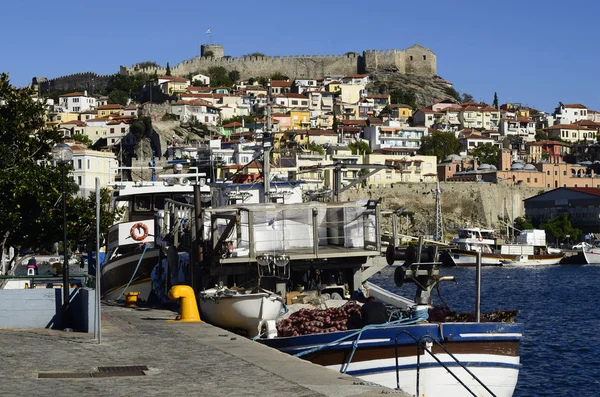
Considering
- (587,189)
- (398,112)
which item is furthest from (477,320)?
(398,112)

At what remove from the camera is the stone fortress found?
522 feet

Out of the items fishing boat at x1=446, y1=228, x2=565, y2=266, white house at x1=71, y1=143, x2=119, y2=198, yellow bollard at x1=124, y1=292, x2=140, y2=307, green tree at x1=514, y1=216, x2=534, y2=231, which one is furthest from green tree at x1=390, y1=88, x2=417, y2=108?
yellow bollard at x1=124, y1=292, x2=140, y2=307

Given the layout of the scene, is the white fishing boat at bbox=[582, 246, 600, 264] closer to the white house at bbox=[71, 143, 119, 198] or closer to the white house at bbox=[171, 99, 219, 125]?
the white house at bbox=[71, 143, 119, 198]

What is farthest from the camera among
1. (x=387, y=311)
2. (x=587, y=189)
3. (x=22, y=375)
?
(x=587, y=189)

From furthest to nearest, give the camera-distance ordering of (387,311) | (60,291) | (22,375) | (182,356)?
(60,291), (387,311), (182,356), (22,375)

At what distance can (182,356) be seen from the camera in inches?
549

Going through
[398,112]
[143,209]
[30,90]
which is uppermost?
[398,112]

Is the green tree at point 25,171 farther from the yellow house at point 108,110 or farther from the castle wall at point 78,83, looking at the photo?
the castle wall at point 78,83

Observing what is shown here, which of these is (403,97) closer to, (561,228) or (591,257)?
(561,228)

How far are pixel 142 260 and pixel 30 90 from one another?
7.04m

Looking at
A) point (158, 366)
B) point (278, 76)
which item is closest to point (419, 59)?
point (278, 76)

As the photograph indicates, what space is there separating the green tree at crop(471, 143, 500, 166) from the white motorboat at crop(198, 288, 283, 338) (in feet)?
370

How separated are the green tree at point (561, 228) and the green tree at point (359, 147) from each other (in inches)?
857

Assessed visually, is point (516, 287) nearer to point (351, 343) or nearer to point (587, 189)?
point (351, 343)
